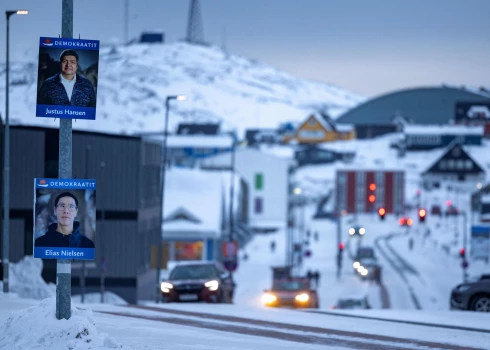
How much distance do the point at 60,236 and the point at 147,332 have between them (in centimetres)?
342

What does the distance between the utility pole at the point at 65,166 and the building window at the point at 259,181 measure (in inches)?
4225

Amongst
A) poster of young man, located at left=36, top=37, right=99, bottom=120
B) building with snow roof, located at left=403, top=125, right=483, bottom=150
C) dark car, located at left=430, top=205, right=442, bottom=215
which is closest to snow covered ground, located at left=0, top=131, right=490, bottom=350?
poster of young man, located at left=36, top=37, right=99, bottom=120

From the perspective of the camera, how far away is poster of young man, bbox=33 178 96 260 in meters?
12.1

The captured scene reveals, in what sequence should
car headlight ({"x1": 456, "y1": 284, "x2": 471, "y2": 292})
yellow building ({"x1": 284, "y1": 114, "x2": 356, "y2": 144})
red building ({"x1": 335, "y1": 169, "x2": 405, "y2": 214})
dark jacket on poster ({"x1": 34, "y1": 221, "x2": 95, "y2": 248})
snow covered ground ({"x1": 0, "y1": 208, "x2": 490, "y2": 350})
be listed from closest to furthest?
1. snow covered ground ({"x1": 0, "y1": 208, "x2": 490, "y2": 350})
2. dark jacket on poster ({"x1": 34, "y1": 221, "x2": 95, "y2": 248})
3. car headlight ({"x1": 456, "y1": 284, "x2": 471, "y2": 292})
4. red building ({"x1": 335, "y1": 169, "x2": 405, "y2": 214})
5. yellow building ({"x1": 284, "y1": 114, "x2": 356, "y2": 144})

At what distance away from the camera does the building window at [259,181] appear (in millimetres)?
119438

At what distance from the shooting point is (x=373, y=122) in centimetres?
19862

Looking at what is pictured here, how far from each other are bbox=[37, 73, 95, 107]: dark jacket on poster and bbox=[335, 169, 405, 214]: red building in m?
114

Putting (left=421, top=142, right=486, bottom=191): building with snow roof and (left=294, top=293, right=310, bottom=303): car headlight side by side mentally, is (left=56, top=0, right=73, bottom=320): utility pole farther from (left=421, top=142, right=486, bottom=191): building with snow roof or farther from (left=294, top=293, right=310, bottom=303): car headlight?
(left=421, top=142, right=486, bottom=191): building with snow roof

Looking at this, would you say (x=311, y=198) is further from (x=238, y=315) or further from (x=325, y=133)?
(x=238, y=315)

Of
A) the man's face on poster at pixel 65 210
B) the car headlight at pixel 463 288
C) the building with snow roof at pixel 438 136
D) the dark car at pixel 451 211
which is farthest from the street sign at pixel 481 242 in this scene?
the building with snow roof at pixel 438 136

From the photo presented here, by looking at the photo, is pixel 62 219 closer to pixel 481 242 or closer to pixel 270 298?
pixel 270 298

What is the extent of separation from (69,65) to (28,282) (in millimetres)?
18957

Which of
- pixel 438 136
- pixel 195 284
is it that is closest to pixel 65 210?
pixel 195 284

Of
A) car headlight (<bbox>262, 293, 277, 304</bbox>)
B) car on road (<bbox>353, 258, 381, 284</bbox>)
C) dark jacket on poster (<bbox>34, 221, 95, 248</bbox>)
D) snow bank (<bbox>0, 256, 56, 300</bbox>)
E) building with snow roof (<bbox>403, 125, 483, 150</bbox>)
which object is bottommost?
car on road (<bbox>353, 258, 381, 284</bbox>)
